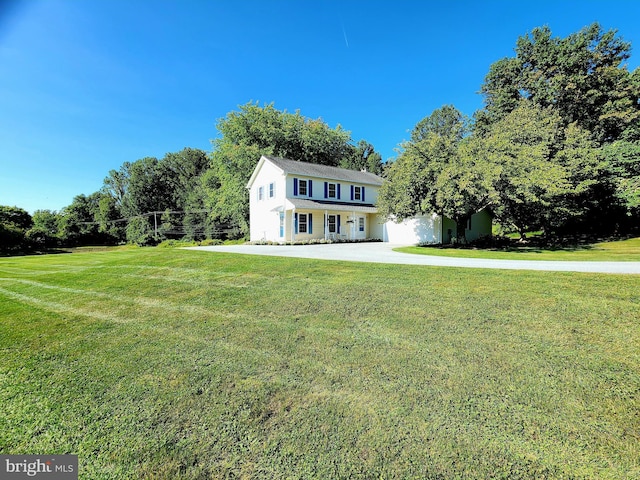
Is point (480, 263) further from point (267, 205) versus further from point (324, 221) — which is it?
point (267, 205)

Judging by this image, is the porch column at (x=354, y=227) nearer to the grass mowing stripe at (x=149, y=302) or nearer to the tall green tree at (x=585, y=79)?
the tall green tree at (x=585, y=79)

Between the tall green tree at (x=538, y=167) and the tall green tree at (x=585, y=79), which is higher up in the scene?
the tall green tree at (x=585, y=79)

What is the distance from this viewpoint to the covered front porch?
20.5 metres

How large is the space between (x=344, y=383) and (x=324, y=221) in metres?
19.0

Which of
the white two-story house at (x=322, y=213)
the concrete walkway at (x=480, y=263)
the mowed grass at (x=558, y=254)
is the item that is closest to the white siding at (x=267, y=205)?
the white two-story house at (x=322, y=213)

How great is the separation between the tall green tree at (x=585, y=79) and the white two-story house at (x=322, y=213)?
11914 millimetres

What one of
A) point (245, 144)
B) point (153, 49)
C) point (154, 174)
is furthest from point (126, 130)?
point (153, 49)

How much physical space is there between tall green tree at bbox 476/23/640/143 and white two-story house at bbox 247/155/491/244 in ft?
39.1

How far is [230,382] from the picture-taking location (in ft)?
10.6

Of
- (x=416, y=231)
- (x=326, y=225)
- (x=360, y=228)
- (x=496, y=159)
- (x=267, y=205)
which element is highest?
(x=496, y=159)

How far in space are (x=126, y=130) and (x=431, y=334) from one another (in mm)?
36081

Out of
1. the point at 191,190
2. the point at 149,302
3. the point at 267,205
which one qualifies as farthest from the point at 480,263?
the point at 191,190

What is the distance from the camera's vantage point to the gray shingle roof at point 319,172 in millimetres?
21859

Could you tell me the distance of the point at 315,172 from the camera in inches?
907
